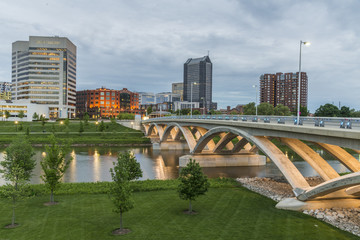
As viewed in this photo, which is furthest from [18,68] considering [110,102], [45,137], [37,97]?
[45,137]

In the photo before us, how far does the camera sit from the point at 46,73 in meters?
146

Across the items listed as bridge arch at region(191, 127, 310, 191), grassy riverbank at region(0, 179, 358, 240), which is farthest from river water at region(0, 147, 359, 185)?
bridge arch at region(191, 127, 310, 191)

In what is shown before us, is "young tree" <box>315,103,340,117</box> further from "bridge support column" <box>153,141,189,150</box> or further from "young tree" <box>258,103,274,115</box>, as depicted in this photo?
"young tree" <box>258,103,274,115</box>

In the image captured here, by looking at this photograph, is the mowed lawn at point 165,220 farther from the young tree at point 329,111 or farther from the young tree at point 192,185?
the young tree at point 329,111

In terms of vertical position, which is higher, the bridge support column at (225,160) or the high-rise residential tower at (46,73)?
the high-rise residential tower at (46,73)

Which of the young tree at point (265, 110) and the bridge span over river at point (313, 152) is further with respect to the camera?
the young tree at point (265, 110)

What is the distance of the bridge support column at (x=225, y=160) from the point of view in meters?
45.0

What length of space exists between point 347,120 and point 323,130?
5.13 feet

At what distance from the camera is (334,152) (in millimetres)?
20922

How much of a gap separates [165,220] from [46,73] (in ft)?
484

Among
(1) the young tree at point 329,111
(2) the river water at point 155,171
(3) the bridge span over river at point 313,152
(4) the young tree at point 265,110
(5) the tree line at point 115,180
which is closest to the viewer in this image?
(5) the tree line at point 115,180

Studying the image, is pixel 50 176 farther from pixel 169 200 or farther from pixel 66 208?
pixel 169 200

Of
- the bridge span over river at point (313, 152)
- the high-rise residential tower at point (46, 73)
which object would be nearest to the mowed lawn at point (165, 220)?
the bridge span over river at point (313, 152)

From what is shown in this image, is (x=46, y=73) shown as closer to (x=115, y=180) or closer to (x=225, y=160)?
(x=225, y=160)
